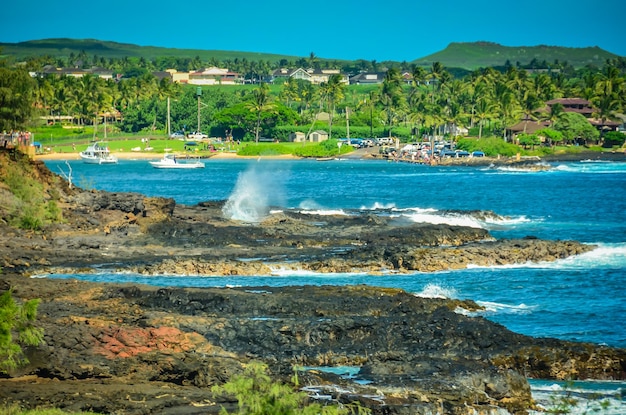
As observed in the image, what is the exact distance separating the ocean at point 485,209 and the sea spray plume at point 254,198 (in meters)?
0.19

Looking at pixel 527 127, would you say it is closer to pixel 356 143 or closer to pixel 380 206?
pixel 356 143

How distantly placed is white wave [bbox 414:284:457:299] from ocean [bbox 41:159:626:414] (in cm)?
8

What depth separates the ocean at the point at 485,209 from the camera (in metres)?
37.5

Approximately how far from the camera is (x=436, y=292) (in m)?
39.3

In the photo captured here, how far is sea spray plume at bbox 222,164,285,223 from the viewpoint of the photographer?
6650 cm

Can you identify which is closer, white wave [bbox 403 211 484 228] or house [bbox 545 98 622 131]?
white wave [bbox 403 211 484 228]

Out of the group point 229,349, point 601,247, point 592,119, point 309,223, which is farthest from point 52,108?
point 229,349

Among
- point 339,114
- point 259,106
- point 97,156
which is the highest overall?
point 259,106

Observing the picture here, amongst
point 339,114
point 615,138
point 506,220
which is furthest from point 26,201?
point 339,114

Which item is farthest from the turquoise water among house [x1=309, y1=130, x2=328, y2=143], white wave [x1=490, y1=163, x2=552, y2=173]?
house [x1=309, y1=130, x2=328, y2=143]

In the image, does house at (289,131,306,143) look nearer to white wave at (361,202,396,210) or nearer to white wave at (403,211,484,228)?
white wave at (361,202,396,210)

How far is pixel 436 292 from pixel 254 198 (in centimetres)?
3922

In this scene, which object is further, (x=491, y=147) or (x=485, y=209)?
(x=491, y=147)

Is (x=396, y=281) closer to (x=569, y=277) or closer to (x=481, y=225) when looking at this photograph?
(x=569, y=277)
